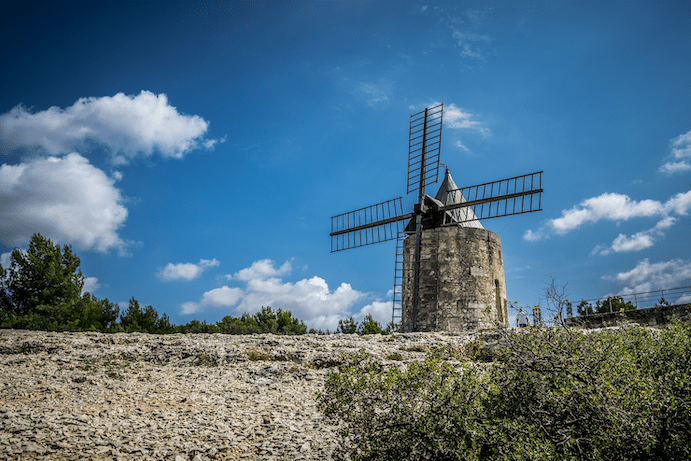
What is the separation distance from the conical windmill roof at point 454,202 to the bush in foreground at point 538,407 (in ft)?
43.1

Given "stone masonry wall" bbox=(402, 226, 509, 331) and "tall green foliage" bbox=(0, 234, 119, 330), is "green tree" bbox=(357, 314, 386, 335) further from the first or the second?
"tall green foliage" bbox=(0, 234, 119, 330)

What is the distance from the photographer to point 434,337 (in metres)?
12.5

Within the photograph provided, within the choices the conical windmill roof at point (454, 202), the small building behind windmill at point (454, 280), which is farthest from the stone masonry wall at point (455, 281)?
the conical windmill roof at point (454, 202)

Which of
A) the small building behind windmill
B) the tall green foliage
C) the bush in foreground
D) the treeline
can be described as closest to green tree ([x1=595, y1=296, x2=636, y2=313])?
the small building behind windmill

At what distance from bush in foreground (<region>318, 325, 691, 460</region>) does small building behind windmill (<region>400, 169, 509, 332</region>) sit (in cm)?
1114

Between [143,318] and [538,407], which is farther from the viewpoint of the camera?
[143,318]

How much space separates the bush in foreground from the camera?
4.31 meters

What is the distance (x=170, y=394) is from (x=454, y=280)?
38.2 feet

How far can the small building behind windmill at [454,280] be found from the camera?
1672cm

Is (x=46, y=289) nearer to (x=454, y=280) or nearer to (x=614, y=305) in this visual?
(x=454, y=280)

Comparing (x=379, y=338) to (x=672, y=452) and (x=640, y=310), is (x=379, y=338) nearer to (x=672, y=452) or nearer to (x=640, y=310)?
(x=672, y=452)

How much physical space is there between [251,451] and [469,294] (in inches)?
486

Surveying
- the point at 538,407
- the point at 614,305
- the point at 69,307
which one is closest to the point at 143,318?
the point at 69,307

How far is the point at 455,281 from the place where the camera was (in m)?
16.9
